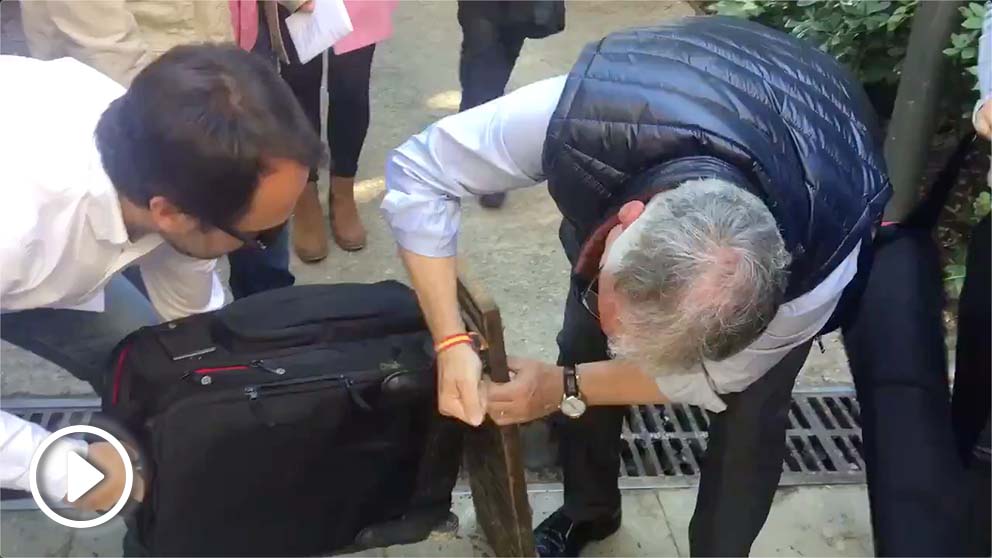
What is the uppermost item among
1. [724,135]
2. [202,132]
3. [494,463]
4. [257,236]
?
[724,135]

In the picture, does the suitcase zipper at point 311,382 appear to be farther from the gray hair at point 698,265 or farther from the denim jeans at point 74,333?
the gray hair at point 698,265

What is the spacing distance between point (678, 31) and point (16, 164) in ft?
3.34

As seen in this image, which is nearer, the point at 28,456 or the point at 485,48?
the point at 28,456

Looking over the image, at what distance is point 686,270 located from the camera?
4.10ft

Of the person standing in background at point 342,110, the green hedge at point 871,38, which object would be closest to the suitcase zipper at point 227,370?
the person standing in background at point 342,110

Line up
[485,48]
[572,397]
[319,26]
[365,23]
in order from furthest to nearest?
[485,48] < [365,23] < [319,26] < [572,397]

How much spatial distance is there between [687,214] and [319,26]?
4.44ft

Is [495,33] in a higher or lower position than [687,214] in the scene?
lower

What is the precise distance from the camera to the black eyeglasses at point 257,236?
1.61 meters

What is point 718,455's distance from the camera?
5.81 feet

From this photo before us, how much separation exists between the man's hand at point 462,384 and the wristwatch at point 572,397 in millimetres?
144

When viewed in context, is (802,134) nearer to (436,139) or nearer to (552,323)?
(436,139)

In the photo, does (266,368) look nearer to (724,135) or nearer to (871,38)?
(724,135)

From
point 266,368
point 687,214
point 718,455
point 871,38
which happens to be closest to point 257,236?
point 266,368
